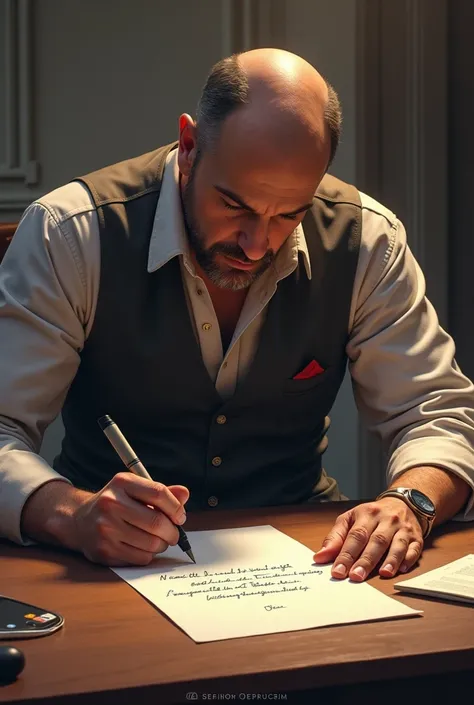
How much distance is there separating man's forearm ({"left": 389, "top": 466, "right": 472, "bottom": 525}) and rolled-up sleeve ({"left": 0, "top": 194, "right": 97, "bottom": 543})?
53cm

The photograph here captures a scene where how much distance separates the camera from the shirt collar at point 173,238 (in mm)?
1586

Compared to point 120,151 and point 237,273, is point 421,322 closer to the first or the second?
point 237,273

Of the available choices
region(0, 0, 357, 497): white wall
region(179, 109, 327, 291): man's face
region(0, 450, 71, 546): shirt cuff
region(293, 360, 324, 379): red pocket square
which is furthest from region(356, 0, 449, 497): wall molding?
region(0, 450, 71, 546): shirt cuff

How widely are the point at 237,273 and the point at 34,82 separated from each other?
147 cm

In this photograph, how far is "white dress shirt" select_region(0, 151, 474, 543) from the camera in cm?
150

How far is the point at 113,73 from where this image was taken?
2.78 meters

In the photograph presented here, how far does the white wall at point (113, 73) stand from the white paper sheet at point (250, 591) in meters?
1.73

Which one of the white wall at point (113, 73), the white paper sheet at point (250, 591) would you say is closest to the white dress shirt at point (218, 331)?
the white paper sheet at point (250, 591)

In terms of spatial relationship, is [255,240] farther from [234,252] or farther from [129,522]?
[129,522]

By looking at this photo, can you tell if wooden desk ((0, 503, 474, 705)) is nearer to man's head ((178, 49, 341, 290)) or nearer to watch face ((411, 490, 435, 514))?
watch face ((411, 490, 435, 514))

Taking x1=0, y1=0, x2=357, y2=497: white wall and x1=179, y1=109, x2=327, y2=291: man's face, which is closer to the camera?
x1=179, y1=109, x2=327, y2=291: man's face

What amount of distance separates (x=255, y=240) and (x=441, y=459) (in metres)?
→ 0.42
